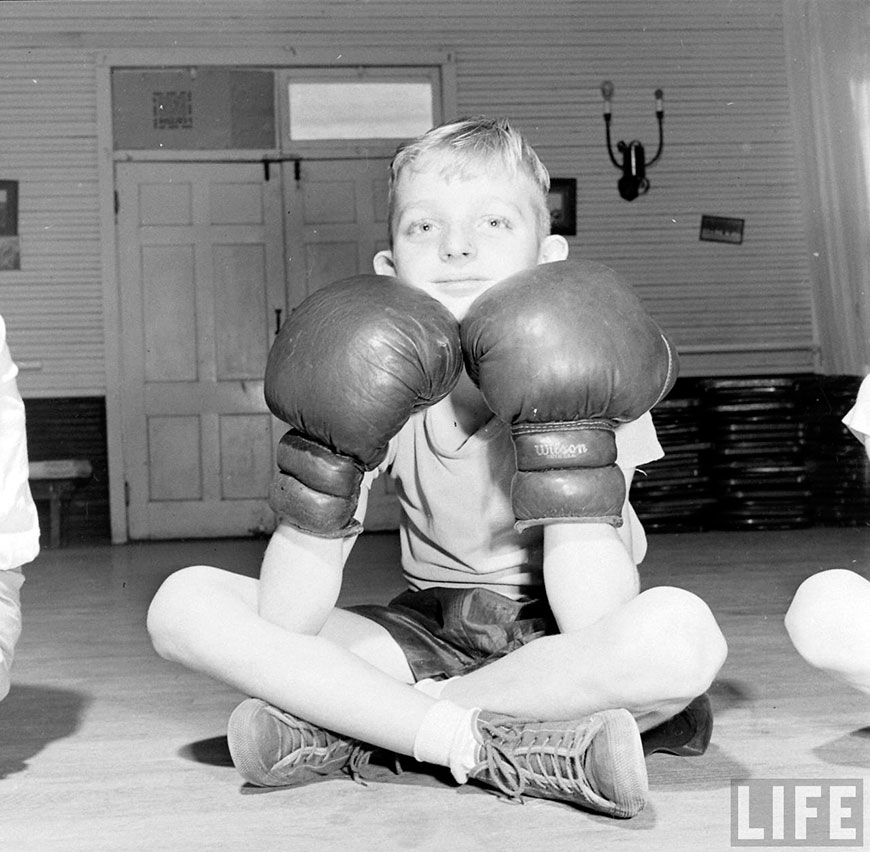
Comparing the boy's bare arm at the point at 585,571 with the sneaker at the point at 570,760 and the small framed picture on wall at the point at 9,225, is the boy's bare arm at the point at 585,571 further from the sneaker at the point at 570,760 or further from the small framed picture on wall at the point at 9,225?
the small framed picture on wall at the point at 9,225

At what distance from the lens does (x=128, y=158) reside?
20.0ft

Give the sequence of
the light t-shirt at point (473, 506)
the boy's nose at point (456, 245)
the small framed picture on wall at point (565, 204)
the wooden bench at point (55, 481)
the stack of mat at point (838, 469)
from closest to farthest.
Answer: the boy's nose at point (456, 245), the light t-shirt at point (473, 506), the stack of mat at point (838, 469), the wooden bench at point (55, 481), the small framed picture on wall at point (565, 204)

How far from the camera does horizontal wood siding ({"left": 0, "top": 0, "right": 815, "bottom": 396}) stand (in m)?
6.14

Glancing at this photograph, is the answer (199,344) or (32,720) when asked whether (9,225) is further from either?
(32,720)

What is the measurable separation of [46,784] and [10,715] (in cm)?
51

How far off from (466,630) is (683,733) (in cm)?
33

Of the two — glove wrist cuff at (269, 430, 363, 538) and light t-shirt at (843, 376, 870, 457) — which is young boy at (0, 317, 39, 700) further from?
light t-shirt at (843, 376, 870, 457)

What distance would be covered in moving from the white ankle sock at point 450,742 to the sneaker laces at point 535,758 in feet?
0.06

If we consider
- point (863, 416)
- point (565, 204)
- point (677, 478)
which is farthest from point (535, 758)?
point (565, 204)

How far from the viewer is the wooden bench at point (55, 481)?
5906mm

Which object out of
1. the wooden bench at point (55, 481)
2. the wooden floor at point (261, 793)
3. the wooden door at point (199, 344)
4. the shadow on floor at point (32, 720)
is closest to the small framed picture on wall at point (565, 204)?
the wooden door at point (199, 344)

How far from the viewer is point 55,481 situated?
595 centimetres

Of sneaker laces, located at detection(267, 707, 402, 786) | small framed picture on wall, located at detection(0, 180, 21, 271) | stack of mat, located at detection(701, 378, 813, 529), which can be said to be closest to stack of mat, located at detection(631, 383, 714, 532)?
stack of mat, located at detection(701, 378, 813, 529)

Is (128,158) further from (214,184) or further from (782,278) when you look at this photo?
(782,278)
